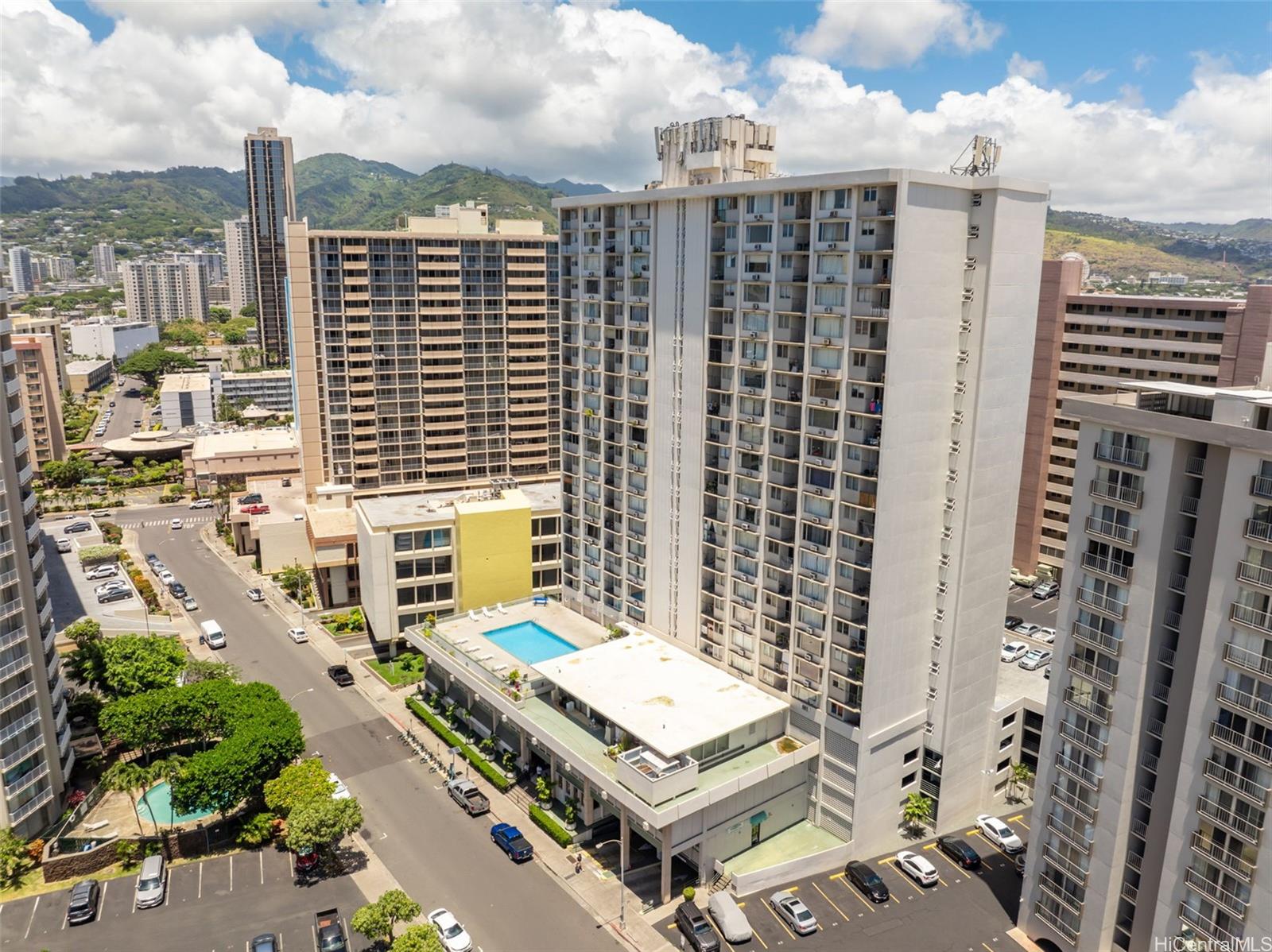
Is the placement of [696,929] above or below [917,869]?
below

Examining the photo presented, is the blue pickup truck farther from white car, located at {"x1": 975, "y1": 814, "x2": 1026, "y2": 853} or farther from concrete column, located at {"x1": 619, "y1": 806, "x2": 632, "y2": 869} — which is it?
white car, located at {"x1": 975, "y1": 814, "x2": 1026, "y2": 853}

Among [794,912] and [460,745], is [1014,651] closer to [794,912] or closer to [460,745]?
[794,912]

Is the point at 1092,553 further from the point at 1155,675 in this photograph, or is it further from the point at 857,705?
the point at 857,705

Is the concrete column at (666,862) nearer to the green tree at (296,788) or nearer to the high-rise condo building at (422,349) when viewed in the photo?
the green tree at (296,788)

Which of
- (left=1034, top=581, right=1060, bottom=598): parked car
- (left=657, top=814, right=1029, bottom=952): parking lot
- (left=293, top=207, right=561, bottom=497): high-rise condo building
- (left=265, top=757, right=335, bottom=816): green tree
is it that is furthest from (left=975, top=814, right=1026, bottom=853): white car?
(left=293, top=207, right=561, bottom=497): high-rise condo building

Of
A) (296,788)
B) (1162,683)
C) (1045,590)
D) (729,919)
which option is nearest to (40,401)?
(296,788)

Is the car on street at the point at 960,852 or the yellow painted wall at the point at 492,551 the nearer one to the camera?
the car on street at the point at 960,852

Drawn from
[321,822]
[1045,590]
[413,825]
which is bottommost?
[413,825]

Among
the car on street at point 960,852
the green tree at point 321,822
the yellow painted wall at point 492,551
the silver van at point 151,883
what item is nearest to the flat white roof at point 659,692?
the car on street at point 960,852
